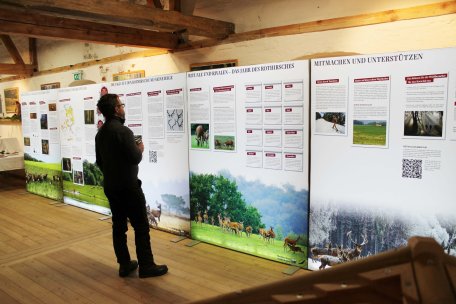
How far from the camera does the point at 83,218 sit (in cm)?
580

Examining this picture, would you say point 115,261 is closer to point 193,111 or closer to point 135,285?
point 135,285

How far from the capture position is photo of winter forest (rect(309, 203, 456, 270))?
297cm

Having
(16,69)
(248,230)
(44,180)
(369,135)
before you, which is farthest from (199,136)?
(16,69)

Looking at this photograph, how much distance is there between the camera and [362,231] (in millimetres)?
3324

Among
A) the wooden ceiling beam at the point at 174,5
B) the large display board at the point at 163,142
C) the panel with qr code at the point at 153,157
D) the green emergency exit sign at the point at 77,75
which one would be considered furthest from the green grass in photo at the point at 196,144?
the green emergency exit sign at the point at 77,75

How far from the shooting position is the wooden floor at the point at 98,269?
3.37 metres

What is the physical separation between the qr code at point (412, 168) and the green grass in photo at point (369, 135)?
0.24 m

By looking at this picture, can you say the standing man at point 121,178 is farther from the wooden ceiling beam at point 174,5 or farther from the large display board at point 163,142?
the wooden ceiling beam at point 174,5

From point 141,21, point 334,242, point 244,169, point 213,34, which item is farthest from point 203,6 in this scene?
point 334,242

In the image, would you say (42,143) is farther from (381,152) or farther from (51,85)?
(381,152)

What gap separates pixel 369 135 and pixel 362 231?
850 millimetres

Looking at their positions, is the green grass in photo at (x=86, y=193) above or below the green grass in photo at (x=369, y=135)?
below

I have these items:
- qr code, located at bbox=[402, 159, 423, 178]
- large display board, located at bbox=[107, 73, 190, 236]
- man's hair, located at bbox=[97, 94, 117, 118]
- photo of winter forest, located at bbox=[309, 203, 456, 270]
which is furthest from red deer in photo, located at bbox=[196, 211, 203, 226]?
qr code, located at bbox=[402, 159, 423, 178]

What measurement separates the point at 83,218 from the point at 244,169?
10.1 feet
